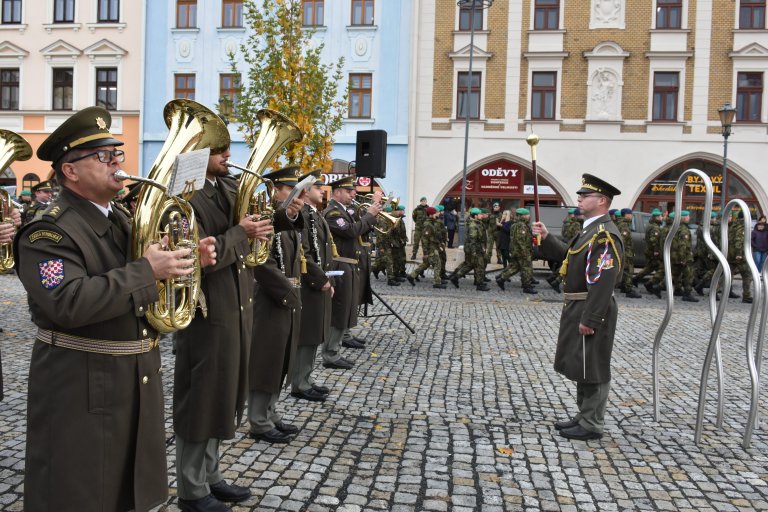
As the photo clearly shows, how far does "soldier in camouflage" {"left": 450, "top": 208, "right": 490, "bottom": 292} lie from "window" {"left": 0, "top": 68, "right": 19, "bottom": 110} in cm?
2323

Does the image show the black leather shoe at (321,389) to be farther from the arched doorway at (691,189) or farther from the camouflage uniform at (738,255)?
the arched doorway at (691,189)

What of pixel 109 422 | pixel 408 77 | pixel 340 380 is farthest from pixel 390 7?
pixel 109 422

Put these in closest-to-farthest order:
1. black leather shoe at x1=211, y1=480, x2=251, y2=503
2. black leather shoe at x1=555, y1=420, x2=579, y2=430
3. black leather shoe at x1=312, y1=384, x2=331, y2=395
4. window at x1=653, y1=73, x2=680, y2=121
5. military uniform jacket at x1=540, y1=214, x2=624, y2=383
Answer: black leather shoe at x1=211, y1=480, x2=251, y2=503 → military uniform jacket at x1=540, y1=214, x2=624, y2=383 → black leather shoe at x1=555, y1=420, x2=579, y2=430 → black leather shoe at x1=312, y1=384, x2=331, y2=395 → window at x1=653, y1=73, x2=680, y2=121

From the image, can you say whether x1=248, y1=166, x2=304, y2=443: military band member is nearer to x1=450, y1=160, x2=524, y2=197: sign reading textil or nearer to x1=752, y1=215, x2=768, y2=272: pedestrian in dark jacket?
x1=752, y1=215, x2=768, y2=272: pedestrian in dark jacket

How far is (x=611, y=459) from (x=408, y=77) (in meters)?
23.2

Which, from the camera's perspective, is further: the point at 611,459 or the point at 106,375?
the point at 611,459

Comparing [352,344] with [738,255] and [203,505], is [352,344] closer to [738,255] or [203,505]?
[203,505]

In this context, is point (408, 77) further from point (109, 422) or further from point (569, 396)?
point (109, 422)

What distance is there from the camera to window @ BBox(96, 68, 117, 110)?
1139 inches

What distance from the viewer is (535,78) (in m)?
26.2

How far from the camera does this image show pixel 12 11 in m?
29.2

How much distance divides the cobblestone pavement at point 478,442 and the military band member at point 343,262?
1.10 feet

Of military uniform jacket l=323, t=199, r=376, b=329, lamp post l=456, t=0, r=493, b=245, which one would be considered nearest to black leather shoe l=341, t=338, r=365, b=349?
military uniform jacket l=323, t=199, r=376, b=329

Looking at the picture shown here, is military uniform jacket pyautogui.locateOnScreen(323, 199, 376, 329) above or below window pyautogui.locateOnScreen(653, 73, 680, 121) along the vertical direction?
below
